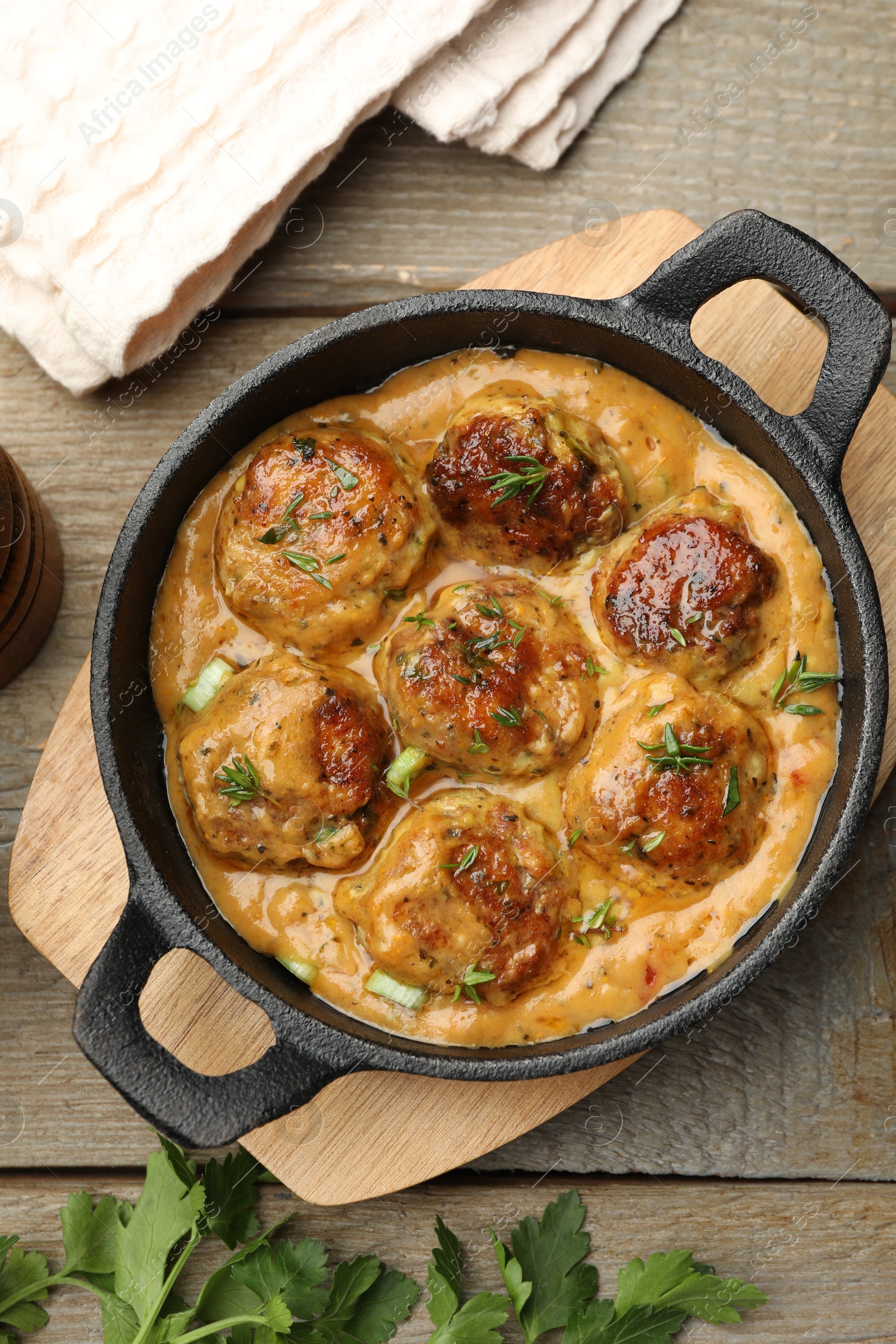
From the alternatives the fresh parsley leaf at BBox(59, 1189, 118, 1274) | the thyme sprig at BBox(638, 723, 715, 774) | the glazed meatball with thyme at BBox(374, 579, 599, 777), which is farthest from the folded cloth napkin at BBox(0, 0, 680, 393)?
the fresh parsley leaf at BBox(59, 1189, 118, 1274)

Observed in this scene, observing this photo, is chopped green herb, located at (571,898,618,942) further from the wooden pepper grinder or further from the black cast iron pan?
the wooden pepper grinder

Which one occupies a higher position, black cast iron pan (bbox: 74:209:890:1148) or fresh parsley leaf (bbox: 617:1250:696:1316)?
black cast iron pan (bbox: 74:209:890:1148)

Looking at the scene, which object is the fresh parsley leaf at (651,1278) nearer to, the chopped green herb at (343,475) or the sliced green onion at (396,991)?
the sliced green onion at (396,991)

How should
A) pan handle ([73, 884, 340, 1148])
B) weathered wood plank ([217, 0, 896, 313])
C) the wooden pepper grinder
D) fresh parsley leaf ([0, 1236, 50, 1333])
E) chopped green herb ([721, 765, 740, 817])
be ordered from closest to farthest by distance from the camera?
pan handle ([73, 884, 340, 1148]) → chopped green herb ([721, 765, 740, 817]) → the wooden pepper grinder → fresh parsley leaf ([0, 1236, 50, 1333]) → weathered wood plank ([217, 0, 896, 313])

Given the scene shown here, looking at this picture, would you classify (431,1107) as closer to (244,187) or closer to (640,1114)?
(640,1114)

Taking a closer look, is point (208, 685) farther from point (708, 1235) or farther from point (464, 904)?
point (708, 1235)

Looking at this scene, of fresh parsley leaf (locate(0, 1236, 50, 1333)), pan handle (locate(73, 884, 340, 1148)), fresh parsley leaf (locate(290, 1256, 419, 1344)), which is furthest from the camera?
fresh parsley leaf (locate(0, 1236, 50, 1333))

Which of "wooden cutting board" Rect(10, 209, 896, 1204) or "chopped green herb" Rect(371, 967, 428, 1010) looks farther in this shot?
"wooden cutting board" Rect(10, 209, 896, 1204)

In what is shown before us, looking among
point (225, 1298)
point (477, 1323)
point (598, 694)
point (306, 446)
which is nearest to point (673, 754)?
point (598, 694)
